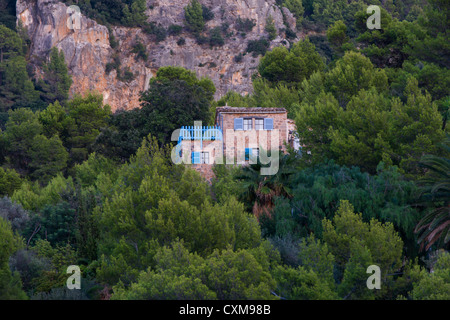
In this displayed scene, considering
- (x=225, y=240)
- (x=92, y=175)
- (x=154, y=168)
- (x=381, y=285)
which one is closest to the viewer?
(x=381, y=285)

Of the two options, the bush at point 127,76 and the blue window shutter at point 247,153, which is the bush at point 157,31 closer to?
the bush at point 127,76

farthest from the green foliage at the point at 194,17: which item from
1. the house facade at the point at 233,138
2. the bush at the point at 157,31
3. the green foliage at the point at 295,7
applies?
the house facade at the point at 233,138

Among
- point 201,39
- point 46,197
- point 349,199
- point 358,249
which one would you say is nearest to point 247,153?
point 349,199

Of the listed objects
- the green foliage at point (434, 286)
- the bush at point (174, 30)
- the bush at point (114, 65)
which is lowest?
the green foliage at point (434, 286)

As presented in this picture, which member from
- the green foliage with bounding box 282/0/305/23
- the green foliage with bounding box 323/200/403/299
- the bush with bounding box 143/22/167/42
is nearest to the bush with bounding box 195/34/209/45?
the bush with bounding box 143/22/167/42

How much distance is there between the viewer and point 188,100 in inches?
1609

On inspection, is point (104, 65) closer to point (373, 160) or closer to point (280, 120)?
point (280, 120)

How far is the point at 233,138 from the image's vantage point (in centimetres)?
3366

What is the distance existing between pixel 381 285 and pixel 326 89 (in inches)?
904

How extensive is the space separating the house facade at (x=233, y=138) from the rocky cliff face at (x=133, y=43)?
49963 mm

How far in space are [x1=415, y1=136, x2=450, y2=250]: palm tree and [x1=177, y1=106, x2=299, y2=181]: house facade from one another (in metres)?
10.0

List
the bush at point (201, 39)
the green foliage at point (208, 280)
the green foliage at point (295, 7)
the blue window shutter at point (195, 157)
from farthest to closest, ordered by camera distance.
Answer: the green foliage at point (295, 7) < the bush at point (201, 39) < the blue window shutter at point (195, 157) < the green foliage at point (208, 280)

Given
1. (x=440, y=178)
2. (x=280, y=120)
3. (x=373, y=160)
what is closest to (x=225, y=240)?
(x=440, y=178)

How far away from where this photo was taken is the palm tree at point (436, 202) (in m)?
22.6
